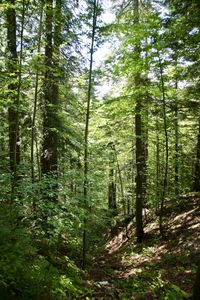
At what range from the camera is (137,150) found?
1381 cm

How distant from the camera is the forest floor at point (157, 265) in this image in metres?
7.08

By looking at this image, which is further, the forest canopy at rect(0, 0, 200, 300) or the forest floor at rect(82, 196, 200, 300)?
the forest floor at rect(82, 196, 200, 300)

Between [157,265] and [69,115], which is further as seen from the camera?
[69,115]

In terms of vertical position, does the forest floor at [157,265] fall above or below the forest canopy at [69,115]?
below

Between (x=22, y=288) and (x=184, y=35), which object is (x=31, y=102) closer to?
(x=184, y=35)

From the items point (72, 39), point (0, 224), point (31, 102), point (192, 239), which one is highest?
point (72, 39)

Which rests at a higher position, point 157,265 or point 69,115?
point 69,115

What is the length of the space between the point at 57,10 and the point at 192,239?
8905 mm

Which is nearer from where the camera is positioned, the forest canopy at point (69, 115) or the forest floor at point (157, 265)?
the forest canopy at point (69, 115)

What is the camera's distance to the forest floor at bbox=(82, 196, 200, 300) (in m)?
7.08

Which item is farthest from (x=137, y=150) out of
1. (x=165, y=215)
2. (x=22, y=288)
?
(x=22, y=288)

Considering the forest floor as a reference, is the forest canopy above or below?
above

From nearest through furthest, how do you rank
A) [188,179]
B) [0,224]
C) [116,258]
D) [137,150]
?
[0,224] < [116,258] < [137,150] < [188,179]

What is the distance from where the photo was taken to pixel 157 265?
969 centimetres
